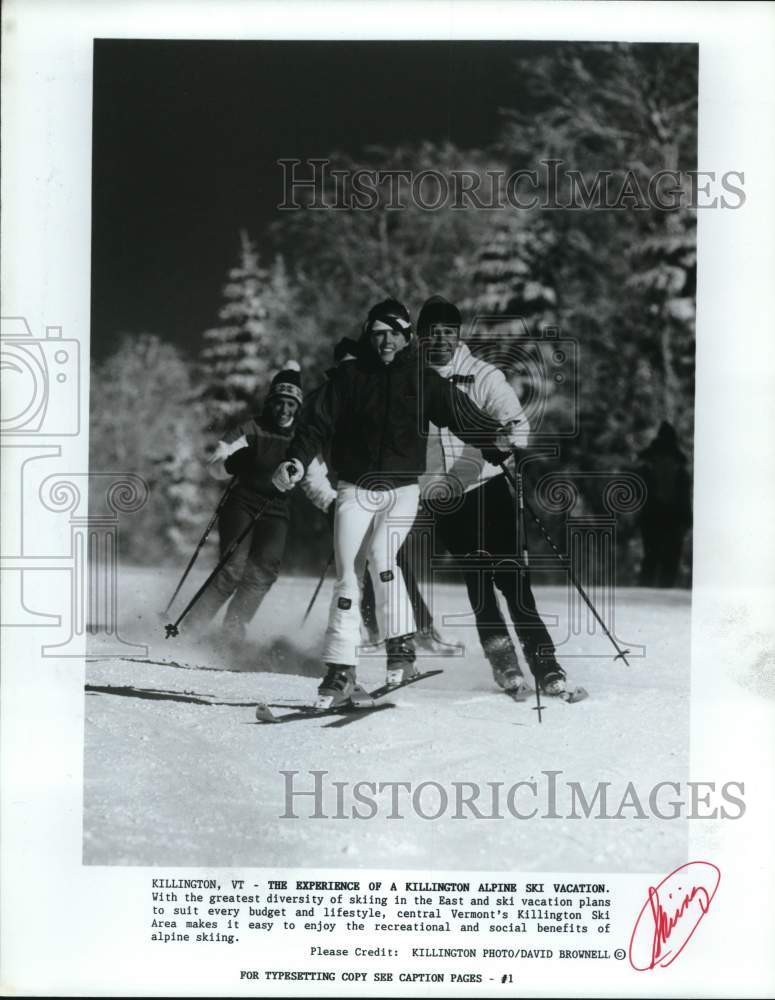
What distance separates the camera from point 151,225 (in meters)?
4.24

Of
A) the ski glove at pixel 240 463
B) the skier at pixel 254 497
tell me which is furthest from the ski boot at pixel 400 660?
the ski glove at pixel 240 463

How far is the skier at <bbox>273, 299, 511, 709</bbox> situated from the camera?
13.8 feet

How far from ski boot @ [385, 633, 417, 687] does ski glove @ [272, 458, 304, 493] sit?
2.29 feet

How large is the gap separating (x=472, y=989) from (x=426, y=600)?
142 cm

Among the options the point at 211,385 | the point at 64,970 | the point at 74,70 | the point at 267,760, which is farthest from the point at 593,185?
the point at 64,970

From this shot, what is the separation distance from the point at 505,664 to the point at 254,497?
1.14 metres

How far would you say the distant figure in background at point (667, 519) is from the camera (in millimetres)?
4219

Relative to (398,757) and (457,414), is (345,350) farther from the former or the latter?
(398,757)

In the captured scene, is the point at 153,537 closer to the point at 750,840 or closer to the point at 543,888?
the point at 543,888
